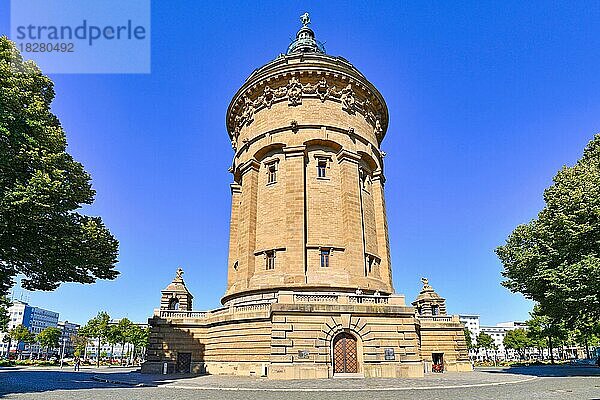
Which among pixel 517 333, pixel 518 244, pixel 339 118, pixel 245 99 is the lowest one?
pixel 517 333

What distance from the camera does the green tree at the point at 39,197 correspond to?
18422 mm

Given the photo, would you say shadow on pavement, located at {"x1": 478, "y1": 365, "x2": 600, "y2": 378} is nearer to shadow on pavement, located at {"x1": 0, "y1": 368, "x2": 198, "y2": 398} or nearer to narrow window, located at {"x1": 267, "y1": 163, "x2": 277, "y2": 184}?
narrow window, located at {"x1": 267, "y1": 163, "x2": 277, "y2": 184}

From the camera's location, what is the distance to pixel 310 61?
38.8 meters

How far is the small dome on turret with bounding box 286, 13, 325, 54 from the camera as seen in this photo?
47438 mm

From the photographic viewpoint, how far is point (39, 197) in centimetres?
1812

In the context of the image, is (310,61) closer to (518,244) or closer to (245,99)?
(245,99)

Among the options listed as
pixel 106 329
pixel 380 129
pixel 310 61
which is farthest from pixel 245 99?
pixel 106 329

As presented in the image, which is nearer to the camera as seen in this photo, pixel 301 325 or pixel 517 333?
pixel 301 325

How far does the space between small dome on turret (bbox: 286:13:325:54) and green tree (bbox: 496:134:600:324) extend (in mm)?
→ 29451

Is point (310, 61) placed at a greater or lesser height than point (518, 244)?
greater

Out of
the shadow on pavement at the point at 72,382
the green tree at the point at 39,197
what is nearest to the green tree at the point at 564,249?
the shadow on pavement at the point at 72,382

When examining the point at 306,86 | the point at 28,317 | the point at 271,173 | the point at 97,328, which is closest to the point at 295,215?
the point at 271,173

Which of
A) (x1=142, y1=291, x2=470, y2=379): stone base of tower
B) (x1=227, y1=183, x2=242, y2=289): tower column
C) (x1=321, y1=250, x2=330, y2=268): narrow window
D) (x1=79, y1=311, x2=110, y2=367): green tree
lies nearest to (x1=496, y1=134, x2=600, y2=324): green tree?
(x1=142, y1=291, x2=470, y2=379): stone base of tower

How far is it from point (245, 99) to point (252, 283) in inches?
745
